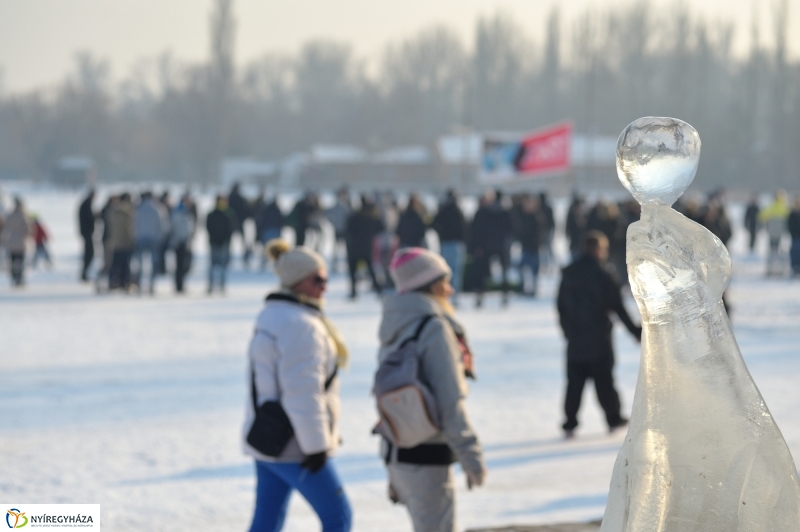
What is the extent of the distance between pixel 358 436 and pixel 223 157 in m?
68.1

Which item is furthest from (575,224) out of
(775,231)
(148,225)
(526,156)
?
(526,156)

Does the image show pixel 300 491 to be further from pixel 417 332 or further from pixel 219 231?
pixel 219 231

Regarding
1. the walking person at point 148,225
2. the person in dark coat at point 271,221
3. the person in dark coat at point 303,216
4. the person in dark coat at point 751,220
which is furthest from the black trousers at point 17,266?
the person in dark coat at point 751,220

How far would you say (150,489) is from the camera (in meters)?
5.46

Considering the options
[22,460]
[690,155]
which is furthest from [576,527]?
[22,460]

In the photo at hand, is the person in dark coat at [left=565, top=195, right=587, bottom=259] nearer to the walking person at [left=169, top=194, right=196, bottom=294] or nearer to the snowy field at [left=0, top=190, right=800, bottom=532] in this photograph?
the snowy field at [left=0, top=190, right=800, bottom=532]

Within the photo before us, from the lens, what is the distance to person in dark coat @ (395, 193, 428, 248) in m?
14.0

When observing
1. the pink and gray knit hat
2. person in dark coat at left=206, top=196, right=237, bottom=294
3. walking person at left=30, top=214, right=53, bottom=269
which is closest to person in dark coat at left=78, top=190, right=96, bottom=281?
person in dark coat at left=206, top=196, right=237, bottom=294

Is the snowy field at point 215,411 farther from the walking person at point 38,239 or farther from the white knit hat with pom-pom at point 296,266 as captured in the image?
the walking person at point 38,239

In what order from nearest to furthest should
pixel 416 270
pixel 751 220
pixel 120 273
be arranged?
pixel 416 270
pixel 120 273
pixel 751 220

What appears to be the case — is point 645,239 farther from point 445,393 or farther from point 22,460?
point 22,460

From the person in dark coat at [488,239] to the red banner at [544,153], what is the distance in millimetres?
14455

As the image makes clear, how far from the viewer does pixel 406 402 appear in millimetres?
3654

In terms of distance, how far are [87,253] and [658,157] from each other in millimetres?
15729
